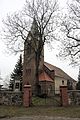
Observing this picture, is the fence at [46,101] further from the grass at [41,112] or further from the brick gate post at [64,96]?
the grass at [41,112]

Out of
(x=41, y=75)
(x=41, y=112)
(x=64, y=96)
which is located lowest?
(x=41, y=112)

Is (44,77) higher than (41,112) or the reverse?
higher

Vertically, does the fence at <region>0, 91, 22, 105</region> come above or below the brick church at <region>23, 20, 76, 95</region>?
below

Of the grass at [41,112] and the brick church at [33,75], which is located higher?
the brick church at [33,75]

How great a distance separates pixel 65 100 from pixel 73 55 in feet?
20.1

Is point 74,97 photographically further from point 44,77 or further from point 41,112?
point 44,77

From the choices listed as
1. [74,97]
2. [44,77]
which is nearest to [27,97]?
[74,97]

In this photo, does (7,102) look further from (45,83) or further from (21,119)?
(45,83)

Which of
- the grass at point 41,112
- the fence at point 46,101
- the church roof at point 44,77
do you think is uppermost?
the church roof at point 44,77

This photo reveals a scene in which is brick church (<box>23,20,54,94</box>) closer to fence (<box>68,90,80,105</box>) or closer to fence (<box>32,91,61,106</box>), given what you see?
fence (<box>32,91,61,106</box>)

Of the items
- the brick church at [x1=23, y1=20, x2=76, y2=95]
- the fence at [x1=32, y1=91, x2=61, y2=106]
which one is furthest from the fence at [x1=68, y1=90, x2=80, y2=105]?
the brick church at [x1=23, y1=20, x2=76, y2=95]

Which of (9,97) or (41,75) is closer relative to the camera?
(9,97)

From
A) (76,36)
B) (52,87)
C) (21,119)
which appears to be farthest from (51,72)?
(21,119)

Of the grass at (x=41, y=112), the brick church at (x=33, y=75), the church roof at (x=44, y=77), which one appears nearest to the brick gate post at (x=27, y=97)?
the grass at (x=41, y=112)
